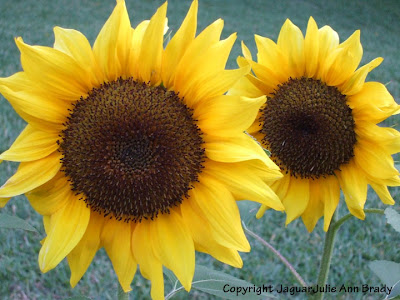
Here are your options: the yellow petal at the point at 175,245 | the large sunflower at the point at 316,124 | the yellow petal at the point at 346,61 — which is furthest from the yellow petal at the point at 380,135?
the yellow petal at the point at 175,245

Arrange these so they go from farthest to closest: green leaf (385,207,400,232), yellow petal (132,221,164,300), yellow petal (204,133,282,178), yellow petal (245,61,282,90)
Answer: yellow petal (245,61,282,90) → green leaf (385,207,400,232) → yellow petal (132,221,164,300) → yellow petal (204,133,282,178)

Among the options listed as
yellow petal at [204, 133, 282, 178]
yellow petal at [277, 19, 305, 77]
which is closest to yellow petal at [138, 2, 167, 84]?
yellow petal at [204, 133, 282, 178]

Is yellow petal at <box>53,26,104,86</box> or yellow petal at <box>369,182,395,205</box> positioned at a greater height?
yellow petal at <box>53,26,104,86</box>

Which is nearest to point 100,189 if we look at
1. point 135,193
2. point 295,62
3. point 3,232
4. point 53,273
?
point 135,193

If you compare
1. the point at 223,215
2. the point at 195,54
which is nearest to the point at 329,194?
the point at 223,215

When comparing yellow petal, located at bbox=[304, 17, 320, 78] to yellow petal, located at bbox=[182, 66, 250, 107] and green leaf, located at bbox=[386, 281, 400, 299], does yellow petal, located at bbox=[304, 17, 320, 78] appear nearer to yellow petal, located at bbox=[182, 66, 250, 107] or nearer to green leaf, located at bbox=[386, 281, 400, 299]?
yellow petal, located at bbox=[182, 66, 250, 107]

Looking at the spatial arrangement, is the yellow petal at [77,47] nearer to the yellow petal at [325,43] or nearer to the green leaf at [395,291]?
the yellow petal at [325,43]
